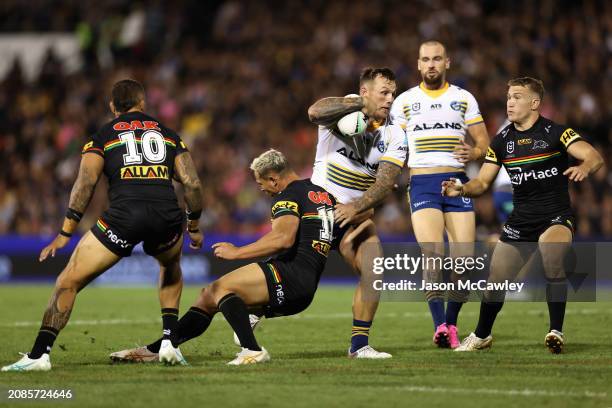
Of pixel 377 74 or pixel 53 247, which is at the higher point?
pixel 377 74

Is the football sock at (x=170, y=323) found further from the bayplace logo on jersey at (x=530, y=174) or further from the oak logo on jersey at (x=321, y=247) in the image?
the bayplace logo on jersey at (x=530, y=174)

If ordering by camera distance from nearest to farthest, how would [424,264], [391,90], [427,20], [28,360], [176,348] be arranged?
[28,360], [176,348], [391,90], [424,264], [427,20]

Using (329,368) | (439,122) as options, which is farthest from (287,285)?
(439,122)

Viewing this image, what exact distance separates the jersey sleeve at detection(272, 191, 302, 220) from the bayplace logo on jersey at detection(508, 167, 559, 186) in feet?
7.82

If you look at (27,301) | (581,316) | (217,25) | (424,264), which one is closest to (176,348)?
(424,264)

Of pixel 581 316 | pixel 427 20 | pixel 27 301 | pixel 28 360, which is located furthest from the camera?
pixel 427 20

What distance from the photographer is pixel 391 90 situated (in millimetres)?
10461

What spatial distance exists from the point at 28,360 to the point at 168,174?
195 centimetres

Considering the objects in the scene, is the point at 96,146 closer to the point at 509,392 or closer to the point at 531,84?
the point at 509,392

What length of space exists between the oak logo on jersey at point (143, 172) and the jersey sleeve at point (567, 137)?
148 inches

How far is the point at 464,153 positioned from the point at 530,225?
101cm

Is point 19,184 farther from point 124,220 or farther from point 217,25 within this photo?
point 124,220

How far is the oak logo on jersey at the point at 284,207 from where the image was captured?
30.2 ft

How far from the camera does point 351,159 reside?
1047cm
